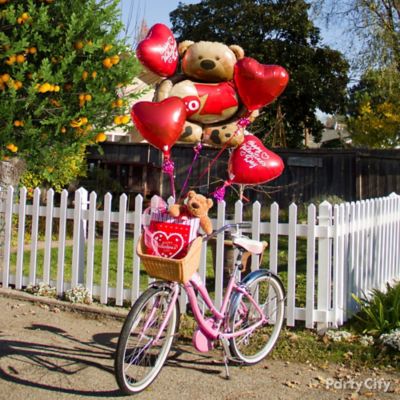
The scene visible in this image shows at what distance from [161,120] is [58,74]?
264cm

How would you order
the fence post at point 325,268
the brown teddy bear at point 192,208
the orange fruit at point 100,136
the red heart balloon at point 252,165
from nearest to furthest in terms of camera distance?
the brown teddy bear at point 192,208 < the red heart balloon at point 252,165 < the fence post at point 325,268 < the orange fruit at point 100,136

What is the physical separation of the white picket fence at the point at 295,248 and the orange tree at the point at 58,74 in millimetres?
771

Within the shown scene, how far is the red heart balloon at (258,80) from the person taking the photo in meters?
4.18

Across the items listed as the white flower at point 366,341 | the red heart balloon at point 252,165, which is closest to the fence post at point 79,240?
the red heart balloon at point 252,165

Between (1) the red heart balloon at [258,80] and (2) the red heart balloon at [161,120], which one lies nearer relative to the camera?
(2) the red heart balloon at [161,120]

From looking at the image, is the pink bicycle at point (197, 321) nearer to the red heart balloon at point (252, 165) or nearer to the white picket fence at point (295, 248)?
the red heart balloon at point (252, 165)

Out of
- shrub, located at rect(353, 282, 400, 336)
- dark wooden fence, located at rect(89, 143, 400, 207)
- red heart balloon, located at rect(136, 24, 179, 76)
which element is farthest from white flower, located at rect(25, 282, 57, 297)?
dark wooden fence, located at rect(89, 143, 400, 207)

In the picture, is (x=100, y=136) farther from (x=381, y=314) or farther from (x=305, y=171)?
(x=305, y=171)

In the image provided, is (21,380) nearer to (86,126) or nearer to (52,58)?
(86,126)

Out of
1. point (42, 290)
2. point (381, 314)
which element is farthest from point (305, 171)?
point (381, 314)

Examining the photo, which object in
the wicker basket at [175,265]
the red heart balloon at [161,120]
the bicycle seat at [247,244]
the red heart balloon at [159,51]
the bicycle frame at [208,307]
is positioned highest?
the red heart balloon at [159,51]

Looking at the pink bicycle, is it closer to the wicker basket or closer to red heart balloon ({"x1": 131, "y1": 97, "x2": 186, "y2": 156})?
the wicker basket

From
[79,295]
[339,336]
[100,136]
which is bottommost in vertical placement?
[339,336]

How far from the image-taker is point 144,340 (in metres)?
3.69
